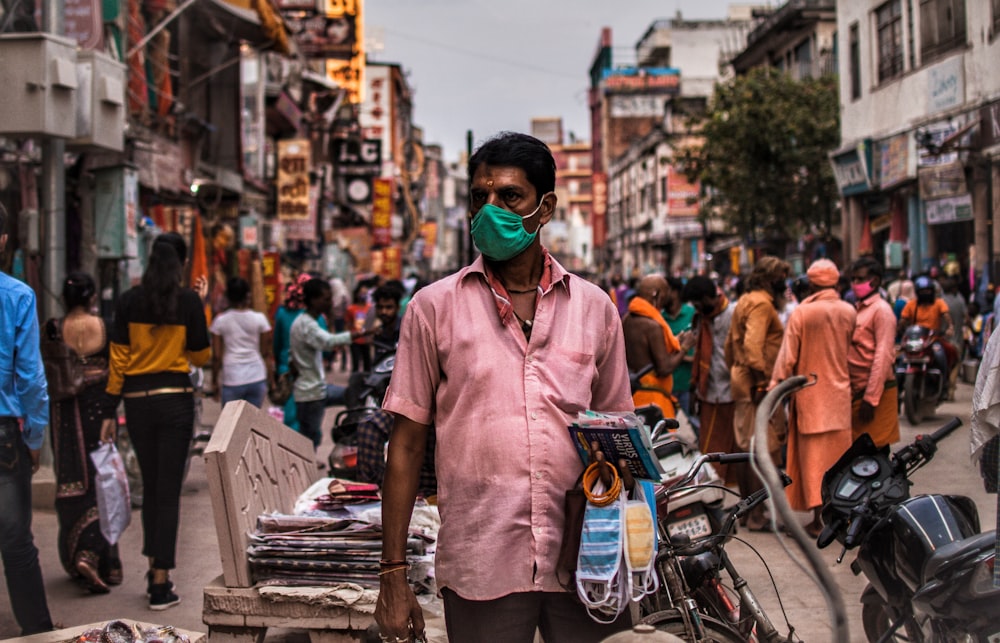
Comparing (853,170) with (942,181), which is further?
(853,170)

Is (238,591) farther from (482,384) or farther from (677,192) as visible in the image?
(677,192)

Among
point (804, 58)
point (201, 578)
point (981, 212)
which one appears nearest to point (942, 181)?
point (981, 212)

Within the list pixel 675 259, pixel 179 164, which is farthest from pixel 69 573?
pixel 675 259

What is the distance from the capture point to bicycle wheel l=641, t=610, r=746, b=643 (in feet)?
11.5

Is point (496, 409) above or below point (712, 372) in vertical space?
above

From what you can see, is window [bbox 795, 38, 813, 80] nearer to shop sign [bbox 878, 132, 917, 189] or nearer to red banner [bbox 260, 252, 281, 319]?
shop sign [bbox 878, 132, 917, 189]

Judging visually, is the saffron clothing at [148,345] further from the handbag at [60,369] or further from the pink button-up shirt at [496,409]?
the pink button-up shirt at [496,409]

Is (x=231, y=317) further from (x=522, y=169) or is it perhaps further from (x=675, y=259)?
(x=675, y=259)

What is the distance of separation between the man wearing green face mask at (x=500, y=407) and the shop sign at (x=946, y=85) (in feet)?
60.1

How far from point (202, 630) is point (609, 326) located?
364cm

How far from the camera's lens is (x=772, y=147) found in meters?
26.8

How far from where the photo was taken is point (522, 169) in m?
2.70

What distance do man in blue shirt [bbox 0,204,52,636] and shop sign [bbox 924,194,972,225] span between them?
676 inches

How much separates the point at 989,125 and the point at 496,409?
56.6 feet
